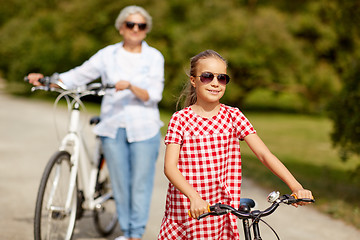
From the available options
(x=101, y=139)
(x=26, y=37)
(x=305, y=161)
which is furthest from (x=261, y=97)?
(x=101, y=139)

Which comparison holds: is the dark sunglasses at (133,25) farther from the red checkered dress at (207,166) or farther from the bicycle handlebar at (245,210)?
the bicycle handlebar at (245,210)

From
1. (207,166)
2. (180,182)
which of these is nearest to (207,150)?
(207,166)

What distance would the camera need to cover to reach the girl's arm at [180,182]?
230cm

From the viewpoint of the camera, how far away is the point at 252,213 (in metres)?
2.30

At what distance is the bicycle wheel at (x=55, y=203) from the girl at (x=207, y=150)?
1378 mm

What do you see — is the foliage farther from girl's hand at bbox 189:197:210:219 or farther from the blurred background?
the blurred background

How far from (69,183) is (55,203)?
20 centimetres

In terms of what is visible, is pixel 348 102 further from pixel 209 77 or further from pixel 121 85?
pixel 209 77

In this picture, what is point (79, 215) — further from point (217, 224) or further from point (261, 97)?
point (261, 97)

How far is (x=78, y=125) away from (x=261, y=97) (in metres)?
34.0

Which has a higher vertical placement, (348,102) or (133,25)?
(348,102)

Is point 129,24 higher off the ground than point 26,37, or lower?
lower

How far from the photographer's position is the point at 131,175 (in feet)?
14.8

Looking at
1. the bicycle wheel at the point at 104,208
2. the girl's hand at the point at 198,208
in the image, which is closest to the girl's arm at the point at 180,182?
the girl's hand at the point at 198,208
